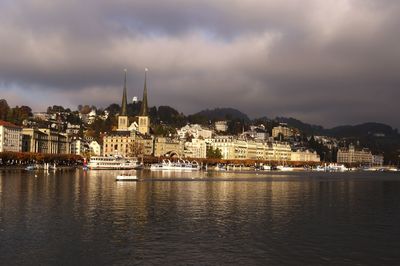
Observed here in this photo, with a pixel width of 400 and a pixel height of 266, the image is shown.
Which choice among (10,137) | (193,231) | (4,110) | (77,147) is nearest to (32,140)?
(10,137)

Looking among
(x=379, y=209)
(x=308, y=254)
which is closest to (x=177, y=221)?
(x=308, y=254)

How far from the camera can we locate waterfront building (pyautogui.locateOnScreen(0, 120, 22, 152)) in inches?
5653

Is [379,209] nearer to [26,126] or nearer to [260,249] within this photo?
[260,249]

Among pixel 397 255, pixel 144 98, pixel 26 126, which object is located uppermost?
pixel 144 98

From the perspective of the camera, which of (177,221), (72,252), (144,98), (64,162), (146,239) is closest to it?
(72,252)

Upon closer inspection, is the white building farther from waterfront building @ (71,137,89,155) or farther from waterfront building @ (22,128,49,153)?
waterfront building @ (22,128,49,153)

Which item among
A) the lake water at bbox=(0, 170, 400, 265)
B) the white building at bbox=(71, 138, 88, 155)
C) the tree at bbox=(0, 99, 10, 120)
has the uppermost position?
the tree at bbox=(0, 99, 10, 120)

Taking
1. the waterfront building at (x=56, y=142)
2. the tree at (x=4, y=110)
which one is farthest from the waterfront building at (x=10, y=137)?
the tree at (x=4, y=110)

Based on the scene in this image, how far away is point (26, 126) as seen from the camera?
170 meters

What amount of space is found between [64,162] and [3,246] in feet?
442

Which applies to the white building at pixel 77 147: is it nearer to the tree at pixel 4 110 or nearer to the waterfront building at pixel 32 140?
the waterfront building at pixel 32 140

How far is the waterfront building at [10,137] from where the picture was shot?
471 ft

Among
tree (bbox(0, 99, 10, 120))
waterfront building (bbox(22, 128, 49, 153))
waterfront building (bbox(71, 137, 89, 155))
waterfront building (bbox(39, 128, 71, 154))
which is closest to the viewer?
waterfront building (bbox(22, 128, 49, 153))

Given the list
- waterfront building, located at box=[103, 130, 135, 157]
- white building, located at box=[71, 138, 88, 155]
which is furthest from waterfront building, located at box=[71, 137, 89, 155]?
waterfront building, located at box=[103, 130, 135, 157]
